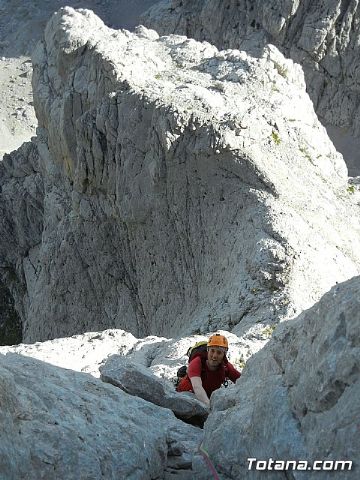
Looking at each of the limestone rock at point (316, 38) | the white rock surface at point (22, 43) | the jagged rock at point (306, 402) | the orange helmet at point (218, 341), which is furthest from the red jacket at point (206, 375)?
the white rock surface at point (22, 43)

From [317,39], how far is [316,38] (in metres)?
0.14

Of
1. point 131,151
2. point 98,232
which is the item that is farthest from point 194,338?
point 98,232

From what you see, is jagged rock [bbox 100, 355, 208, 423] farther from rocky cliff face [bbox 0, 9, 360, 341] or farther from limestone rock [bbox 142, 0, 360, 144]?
limestone rock [bbox 142, 0, 360, 144]

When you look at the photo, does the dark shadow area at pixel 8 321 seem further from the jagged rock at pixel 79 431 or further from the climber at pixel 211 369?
the jagged rock at pixel 79 431

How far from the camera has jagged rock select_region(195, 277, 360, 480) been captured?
20.5 feet

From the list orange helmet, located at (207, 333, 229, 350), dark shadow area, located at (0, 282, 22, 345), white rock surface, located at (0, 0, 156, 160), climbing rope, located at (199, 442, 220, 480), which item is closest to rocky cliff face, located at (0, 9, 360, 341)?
orange helmet, located at (207, 333, 229, 350)

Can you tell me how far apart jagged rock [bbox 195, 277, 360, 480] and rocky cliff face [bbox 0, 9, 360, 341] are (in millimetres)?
9305

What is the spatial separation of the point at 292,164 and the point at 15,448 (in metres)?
18.7

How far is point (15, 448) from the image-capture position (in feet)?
22.0

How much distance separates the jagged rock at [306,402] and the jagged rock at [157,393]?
1.28m

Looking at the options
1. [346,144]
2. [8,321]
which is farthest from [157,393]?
[346,144]

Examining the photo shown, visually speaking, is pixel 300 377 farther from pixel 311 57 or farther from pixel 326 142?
pixel 311 57

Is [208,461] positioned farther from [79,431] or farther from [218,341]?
[218,341]

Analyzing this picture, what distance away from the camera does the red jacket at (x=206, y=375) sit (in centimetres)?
1106
